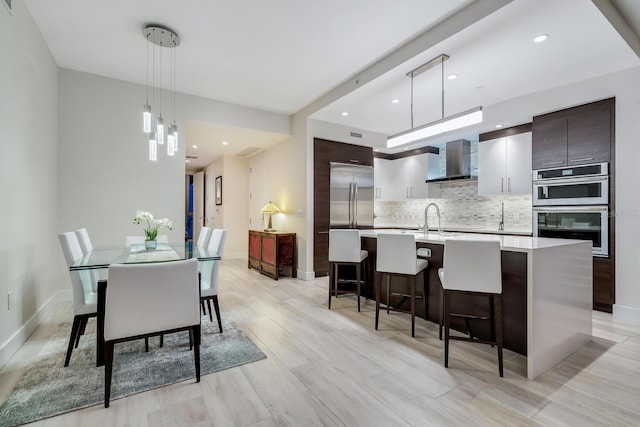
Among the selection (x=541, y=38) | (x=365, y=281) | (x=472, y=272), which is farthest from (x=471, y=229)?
(x=472, y=272)

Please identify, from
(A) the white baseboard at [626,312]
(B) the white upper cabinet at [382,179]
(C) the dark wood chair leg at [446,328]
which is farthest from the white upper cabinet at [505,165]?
(C) the dark wood chair leg at [446,328]

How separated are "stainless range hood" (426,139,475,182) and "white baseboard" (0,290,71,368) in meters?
6.15

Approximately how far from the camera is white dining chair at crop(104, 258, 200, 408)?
1749 mm

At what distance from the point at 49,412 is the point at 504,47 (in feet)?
14.9

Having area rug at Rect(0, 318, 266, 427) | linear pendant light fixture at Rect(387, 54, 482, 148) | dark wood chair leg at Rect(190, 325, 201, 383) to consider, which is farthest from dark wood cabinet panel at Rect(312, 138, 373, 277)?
dark wood chair leg at Rect(190, 325, 201, 383)

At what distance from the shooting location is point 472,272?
88.9 inches

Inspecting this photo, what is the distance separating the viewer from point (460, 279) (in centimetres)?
229

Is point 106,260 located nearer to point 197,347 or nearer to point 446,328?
point 197,347

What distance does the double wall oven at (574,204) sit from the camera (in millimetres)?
3490

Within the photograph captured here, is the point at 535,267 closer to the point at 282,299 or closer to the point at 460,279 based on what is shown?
the point at 460,279

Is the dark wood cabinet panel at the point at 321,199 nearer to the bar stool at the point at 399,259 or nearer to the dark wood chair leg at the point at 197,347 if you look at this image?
the bar stool at the point at 399,259

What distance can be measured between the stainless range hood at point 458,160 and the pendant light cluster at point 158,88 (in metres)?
4.75

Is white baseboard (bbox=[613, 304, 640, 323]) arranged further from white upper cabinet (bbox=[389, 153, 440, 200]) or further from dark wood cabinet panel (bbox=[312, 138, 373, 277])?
dark wood cabinet panel (bbox=[312, 138, 373, 277])

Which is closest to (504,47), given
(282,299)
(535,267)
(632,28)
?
(632,28)
